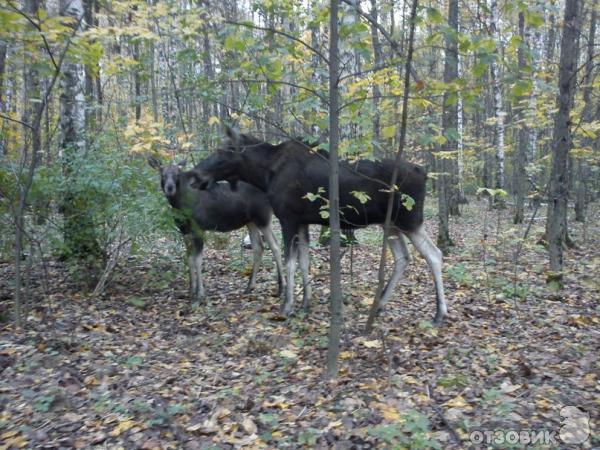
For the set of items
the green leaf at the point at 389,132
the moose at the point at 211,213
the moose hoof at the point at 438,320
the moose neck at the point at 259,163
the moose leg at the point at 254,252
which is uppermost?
the green leaf at the point at 389,132

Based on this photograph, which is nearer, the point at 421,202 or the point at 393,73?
the point at 393,73

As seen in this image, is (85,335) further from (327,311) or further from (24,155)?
(327,311)

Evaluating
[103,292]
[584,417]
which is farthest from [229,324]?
[584,417]

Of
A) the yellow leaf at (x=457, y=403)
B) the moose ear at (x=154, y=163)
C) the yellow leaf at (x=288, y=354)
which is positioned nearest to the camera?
the yellow leaf at (x=457, y=403)

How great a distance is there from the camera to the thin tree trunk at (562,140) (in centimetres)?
752

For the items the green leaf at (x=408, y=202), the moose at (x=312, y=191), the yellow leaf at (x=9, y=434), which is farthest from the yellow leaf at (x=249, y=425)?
the green leaf at (x=408, y=202)

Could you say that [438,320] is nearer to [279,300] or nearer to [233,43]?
[279,300]

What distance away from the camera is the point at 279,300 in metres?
8.14

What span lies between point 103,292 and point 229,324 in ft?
7.90

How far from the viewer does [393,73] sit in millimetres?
5480

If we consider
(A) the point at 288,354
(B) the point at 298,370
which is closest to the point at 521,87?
(B) the point at 298,370

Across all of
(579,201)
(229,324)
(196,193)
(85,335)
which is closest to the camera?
(85,335)

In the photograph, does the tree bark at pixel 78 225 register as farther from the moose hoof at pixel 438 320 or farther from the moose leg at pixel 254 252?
the moose hoof at pixel 438 320

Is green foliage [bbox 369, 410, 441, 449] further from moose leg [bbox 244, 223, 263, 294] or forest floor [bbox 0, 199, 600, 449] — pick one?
moose leg [bbox 244, 223, 263, 294]
